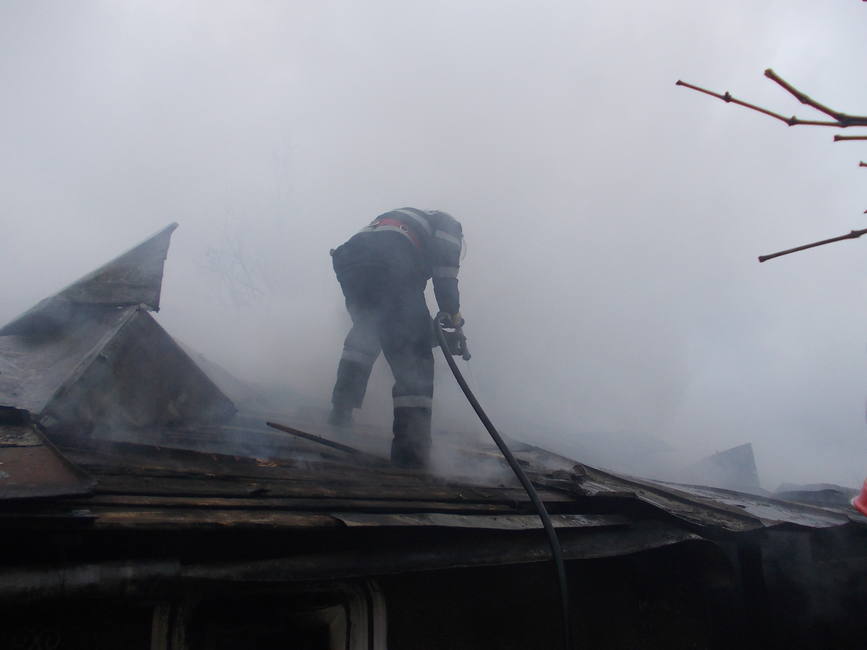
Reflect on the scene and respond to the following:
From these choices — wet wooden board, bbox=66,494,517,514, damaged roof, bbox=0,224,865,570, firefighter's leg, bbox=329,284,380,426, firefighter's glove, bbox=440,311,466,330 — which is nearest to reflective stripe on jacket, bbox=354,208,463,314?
firefighter's glove, bbox=440,311,466,330

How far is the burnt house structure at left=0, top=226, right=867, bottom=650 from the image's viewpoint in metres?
1.30

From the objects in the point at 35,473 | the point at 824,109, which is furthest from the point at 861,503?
the point at 35,473

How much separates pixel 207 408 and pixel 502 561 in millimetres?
1921

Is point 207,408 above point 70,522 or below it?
above

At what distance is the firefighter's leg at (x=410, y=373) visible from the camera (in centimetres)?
289

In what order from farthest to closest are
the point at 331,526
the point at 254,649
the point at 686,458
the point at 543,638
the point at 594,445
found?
the point at 686,458
the point at 594,445
the point at 543,638
the point at 254,649
the point at 331,526

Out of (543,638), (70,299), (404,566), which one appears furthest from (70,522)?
(70,299)

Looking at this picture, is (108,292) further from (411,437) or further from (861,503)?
(861,503)

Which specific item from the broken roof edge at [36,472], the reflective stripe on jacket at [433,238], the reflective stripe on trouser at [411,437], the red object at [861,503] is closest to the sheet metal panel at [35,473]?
the broken roof edge at [36,472]

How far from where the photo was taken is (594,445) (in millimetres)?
7512

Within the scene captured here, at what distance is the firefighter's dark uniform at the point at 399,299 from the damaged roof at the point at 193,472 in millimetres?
367

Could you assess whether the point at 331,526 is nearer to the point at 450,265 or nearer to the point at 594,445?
the point at 450,265

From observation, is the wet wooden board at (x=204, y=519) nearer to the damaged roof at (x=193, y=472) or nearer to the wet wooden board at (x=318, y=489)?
the damaged roof at (x=193, y=472)

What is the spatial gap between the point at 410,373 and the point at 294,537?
5.29 feet
